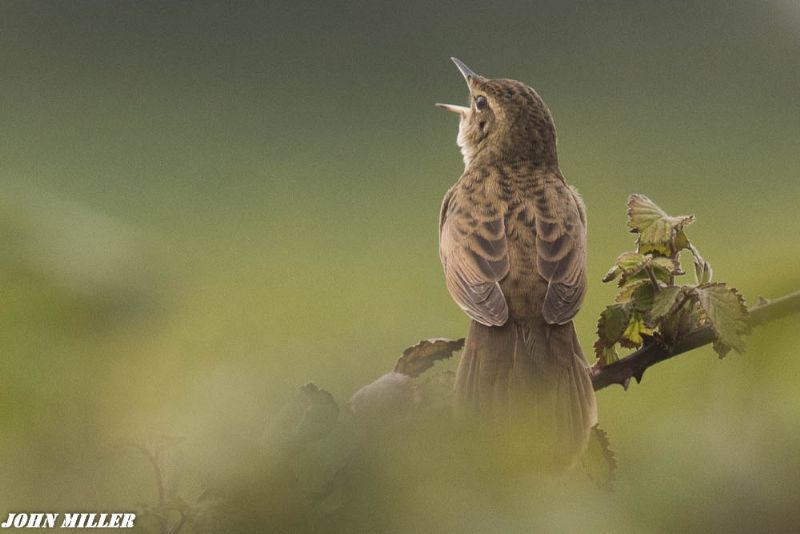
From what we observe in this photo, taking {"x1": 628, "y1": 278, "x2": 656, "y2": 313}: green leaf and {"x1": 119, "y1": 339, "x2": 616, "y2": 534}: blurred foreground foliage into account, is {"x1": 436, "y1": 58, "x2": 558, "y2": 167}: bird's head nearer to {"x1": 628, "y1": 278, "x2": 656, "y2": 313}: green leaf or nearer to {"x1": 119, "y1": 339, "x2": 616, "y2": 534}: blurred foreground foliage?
{"x1": 628, "y1": 278, "x2": 656, "y2": 313}: green leaf

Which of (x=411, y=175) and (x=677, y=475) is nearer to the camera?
(x=677, y=475)

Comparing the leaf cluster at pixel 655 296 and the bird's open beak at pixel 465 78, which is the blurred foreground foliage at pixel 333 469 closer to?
the leaf cluster at pixel 655 296

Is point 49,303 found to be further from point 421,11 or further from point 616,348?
point 421,11

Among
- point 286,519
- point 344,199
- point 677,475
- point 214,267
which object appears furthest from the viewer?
point 344,199

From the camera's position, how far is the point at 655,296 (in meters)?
0.72

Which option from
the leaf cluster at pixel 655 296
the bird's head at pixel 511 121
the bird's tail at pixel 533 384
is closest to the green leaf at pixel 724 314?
the leaf cluster at pixel 655 296

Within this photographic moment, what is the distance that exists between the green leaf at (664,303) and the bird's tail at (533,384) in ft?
0.37

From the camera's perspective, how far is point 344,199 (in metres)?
1.12

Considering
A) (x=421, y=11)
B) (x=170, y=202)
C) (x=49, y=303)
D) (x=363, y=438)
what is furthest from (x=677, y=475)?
(x=421, y=11)

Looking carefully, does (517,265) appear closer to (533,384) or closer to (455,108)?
(533,384)

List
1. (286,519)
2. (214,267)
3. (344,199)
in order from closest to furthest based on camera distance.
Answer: (286,519) < (214,267) < (344,199)

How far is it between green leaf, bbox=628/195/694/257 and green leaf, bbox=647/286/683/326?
0.11 ft

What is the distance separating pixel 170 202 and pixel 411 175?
0.93ft

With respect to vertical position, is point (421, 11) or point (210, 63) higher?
point (421, 11)
